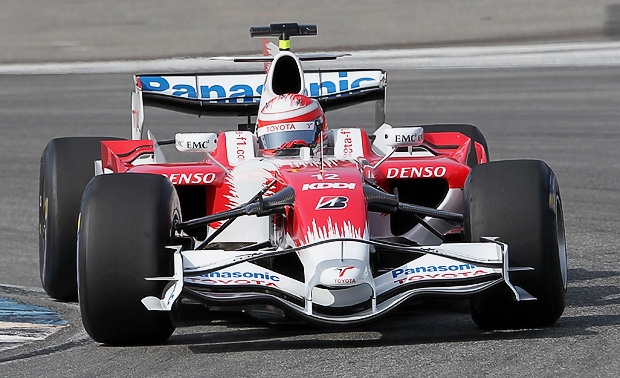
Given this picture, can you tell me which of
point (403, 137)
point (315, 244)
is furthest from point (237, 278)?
point (403, 137)

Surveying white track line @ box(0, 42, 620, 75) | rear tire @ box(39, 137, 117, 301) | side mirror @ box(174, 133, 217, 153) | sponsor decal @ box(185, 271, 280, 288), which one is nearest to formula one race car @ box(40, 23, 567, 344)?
sponsor decal @ box(185, 271, 280, 288)

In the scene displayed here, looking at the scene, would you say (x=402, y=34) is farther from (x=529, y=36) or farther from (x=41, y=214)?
(x=41, y=214)

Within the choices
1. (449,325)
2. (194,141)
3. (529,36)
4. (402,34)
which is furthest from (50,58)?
(449,325)

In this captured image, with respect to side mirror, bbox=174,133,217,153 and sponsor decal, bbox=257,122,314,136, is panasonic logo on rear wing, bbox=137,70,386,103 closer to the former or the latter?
sponsor decal, bbox=257,122,314,136

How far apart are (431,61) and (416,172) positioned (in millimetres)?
21856

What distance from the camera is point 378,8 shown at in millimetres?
37062

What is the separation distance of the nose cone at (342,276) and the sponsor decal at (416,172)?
1.91 metres

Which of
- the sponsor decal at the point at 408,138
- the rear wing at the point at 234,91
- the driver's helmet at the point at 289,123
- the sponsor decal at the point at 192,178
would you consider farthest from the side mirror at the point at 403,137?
the rear wing at the point at 234,91

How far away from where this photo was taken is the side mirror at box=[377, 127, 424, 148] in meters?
9.08

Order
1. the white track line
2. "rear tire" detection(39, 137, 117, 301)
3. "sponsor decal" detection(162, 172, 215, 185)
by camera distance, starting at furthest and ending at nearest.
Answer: the white track line → "rear tire" detection(39, 137, 117, 301) → "sponsor decal" detection(162, 172, 215, 185)

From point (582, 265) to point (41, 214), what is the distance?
14.3 feet

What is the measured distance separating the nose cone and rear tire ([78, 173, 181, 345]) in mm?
940

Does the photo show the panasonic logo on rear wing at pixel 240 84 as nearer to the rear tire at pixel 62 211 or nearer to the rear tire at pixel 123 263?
the rear tire at pixel 62 211

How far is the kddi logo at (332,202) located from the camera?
708 cm
